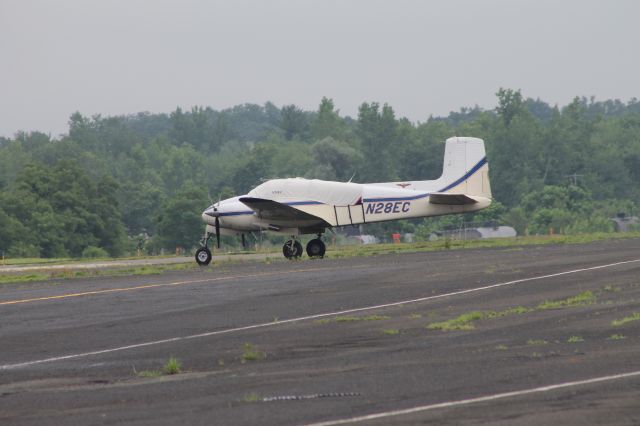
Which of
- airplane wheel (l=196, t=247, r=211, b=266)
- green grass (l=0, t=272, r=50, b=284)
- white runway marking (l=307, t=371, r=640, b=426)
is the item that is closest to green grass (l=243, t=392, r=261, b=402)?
white runway marking (l=307, t=371, r=640, b=426)

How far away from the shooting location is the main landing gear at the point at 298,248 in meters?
39.2

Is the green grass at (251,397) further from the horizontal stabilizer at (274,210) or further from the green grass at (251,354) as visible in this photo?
the horizontal stabilizer at (274,210)

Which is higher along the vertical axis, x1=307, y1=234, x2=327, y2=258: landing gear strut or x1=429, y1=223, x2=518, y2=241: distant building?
x1=429, y1=223, x2=518, y2=241: distant building

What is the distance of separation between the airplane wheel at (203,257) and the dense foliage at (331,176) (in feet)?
159

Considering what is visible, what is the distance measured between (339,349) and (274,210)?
23574 mm

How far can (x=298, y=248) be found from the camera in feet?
129

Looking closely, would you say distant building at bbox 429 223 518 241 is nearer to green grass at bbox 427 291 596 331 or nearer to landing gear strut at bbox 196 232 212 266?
landing gear strut at bbox 196 232 212 266

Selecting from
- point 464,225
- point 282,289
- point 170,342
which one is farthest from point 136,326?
point 464,225

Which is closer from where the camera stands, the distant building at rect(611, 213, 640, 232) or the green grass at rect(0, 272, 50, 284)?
the green grass at rect(0, 272, 50, 284)

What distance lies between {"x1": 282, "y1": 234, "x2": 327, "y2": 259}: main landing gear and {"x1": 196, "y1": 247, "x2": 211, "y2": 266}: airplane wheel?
7.97 feet

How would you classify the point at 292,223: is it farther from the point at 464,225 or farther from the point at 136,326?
the point at 464,225

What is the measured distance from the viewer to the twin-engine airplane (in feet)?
127

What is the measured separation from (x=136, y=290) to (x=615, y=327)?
1366cm

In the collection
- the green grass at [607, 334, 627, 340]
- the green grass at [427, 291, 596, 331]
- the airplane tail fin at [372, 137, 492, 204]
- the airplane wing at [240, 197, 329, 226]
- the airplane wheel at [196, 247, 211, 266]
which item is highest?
the airplane tail fin at [372, 137, 492, 204]
